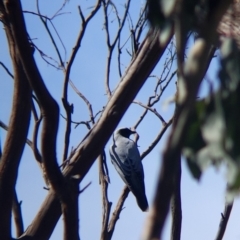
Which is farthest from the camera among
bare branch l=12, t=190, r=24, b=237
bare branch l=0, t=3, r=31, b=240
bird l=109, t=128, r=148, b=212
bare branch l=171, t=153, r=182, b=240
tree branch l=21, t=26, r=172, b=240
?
bird l=109, t=128, r=148, b=212

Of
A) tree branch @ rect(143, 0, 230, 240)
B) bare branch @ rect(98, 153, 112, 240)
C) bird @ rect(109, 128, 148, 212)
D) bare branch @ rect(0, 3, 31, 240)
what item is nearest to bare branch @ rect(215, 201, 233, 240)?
bare branch @ rect(98, 153, 112, 240)

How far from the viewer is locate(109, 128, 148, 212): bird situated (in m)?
7.00

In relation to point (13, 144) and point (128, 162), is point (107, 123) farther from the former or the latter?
point (128, 162)

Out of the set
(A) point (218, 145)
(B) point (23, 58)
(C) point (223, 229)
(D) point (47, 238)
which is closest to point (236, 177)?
(A) point (218, 145)

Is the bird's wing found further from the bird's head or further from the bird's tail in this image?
the bird's head

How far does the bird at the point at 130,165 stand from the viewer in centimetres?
700

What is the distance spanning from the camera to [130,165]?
754cm

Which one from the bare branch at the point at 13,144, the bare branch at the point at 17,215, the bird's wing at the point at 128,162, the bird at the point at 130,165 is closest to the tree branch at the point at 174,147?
the bare branch at the point at 13,144

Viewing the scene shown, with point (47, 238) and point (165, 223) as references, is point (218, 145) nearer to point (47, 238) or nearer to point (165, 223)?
point (165, 223)

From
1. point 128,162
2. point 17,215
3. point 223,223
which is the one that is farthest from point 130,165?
point 17,215

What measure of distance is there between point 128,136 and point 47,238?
5.50 meters

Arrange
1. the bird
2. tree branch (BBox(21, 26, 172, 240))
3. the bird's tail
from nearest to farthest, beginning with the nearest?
tree branch (BBox(21, 26, 172, 240))
the bird's tail
the bird

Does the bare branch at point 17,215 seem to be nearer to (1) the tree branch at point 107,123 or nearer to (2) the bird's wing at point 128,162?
(1) the tree branch at point 107,123

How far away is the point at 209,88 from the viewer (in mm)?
1398
